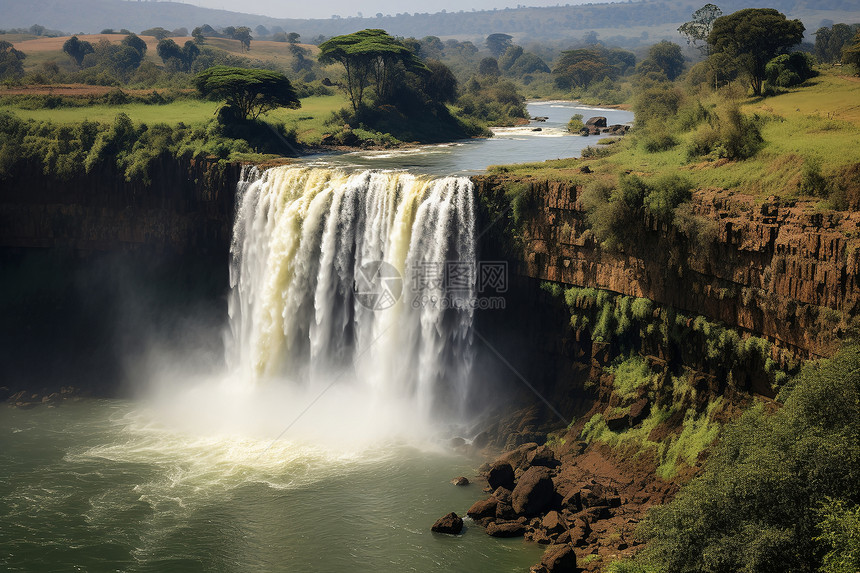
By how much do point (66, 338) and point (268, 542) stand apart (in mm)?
22158

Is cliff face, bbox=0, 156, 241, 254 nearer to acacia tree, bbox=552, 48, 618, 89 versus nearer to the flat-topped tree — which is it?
the flat-topped tree

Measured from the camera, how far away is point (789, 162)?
27938mm

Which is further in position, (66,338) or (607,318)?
(66,338)

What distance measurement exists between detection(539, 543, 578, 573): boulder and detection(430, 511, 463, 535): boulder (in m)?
3.09

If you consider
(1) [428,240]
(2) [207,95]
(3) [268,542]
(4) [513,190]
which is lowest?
(3) [268,542]

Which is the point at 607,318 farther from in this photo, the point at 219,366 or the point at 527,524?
the point at 219,366

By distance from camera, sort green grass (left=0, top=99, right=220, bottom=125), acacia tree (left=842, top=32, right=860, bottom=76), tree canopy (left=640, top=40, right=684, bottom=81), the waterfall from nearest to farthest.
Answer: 1. the waterfall
2. acacia tree (left=842, top=32, right=860, bottom=76)
3. green grass (left=0, top=99, right=220, bottom=125)
4. tree canopy (left=640, top=40, right=684, bottom=81)

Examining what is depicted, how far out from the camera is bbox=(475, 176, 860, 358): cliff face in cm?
2395

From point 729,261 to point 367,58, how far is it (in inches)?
1639

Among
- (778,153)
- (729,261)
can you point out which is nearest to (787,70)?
(778,153)

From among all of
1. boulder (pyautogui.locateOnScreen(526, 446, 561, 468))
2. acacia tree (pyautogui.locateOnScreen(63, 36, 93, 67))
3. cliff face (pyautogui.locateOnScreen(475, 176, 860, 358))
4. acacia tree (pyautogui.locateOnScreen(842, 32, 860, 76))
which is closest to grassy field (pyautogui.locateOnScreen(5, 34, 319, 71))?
acacia tree (pyautogui.locateOnScreen(63, 36, 93, 67))

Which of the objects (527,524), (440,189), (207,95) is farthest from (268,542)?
(207,95)

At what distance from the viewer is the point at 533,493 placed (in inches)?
1028

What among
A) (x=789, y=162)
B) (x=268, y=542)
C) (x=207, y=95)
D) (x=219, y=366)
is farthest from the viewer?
(x=207, y=95)
